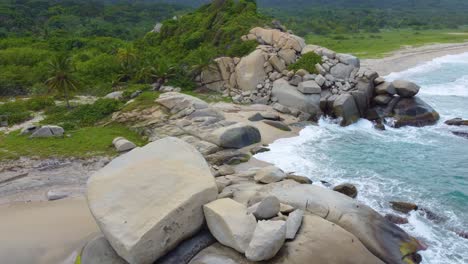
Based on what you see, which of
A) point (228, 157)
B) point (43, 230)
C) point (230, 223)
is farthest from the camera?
point (228, 157)

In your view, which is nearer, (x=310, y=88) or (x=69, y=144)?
(x=69, y=144)

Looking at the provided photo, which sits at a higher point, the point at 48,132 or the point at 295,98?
the point at 295,98

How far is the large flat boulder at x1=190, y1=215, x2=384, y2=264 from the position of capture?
556 inches

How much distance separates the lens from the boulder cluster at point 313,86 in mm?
35188

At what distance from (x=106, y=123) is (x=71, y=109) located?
5.84 m

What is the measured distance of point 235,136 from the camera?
27.5 meters

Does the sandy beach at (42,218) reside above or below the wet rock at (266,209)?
below

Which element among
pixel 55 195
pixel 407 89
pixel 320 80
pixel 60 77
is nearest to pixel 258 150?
pixel 55 195

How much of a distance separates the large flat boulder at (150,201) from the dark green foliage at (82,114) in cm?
1714

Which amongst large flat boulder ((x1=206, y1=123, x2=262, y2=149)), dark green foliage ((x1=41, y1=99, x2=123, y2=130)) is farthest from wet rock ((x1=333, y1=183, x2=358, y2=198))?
dark green foliage ((x1=41, y1=99, x2=123, y2=130))

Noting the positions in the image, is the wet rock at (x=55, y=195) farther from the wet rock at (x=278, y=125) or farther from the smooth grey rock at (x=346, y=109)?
the smooth grey rock at (x=346, y=109)

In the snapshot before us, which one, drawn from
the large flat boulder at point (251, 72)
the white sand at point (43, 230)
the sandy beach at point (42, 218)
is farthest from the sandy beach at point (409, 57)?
the white sand at point (43, 230)

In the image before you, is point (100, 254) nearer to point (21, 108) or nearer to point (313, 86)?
point (313, 86)

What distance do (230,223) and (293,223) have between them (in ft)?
7.99
